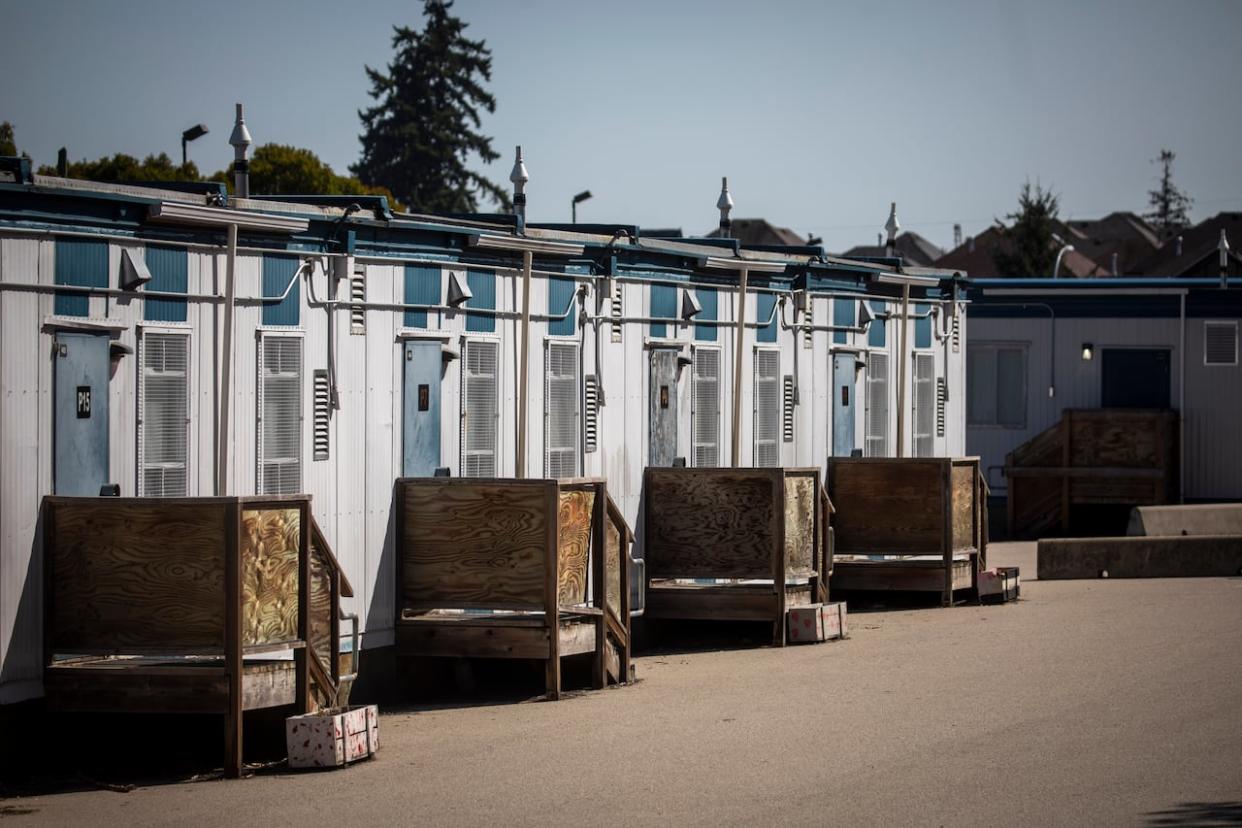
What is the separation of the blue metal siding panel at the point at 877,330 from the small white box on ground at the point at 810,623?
636 centimetres

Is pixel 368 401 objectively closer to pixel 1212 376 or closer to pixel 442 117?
pixel 1212 376

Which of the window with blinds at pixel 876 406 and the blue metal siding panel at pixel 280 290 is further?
the window with blinds at pixel 876 406

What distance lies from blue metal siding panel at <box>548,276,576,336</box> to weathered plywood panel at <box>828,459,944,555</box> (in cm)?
590

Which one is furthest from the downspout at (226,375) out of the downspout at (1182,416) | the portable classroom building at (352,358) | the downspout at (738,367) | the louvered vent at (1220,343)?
the louvered vent at (1220,343)

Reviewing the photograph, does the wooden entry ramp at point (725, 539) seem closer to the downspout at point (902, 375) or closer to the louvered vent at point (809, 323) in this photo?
the louvered vent at point (809, 323)

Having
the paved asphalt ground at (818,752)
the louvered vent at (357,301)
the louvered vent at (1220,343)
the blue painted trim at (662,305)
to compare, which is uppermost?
the louvered vent at (1220,343)

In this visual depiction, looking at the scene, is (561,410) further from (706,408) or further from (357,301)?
(357,301)

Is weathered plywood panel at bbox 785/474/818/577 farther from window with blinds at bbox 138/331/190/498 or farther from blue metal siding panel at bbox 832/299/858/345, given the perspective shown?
window with blinds at bbox 138/331/190/498

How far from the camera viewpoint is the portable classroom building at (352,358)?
13391 millimetres

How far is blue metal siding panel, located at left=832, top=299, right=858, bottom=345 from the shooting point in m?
24.8

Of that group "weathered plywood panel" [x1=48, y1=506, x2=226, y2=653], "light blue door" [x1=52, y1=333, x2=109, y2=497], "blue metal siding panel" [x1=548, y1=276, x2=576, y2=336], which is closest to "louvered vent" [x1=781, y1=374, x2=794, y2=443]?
"blue metal siding panel" [x1=548, y1=276, x2=576, y2=336]

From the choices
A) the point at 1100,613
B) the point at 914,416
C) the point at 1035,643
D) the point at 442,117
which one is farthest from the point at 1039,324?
the point at 442,117

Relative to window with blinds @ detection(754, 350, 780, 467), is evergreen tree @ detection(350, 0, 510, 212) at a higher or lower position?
higher

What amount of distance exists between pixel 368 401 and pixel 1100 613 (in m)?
9.92
